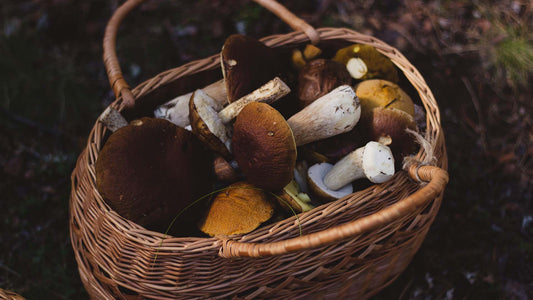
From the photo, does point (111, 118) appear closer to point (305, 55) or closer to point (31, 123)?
point (305, 55)

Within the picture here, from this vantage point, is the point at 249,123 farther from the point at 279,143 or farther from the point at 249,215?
the point at 249,215

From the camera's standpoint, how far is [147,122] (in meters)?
1.69

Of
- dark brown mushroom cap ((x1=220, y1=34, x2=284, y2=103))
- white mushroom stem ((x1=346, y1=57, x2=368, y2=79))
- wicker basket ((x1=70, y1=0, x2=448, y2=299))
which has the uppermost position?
dark brown mushroom cap ((x1=220, y1=34, x2=284, y2=103))

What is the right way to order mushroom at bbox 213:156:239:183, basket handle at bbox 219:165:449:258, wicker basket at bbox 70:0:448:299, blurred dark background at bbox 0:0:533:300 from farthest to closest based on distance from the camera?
blurred dark background at bbox 0:0:533:300, mushroom at bbox 213:156:239:183, wicker basket at bbox 70:0:448:299, basket handle at bbox 219:165:449:258

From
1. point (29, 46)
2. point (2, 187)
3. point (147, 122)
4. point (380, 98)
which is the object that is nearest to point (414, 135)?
point (380, 98)

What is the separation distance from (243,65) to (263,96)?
0.63 feet

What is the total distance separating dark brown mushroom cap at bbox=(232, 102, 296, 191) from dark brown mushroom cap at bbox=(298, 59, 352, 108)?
1.33 ft

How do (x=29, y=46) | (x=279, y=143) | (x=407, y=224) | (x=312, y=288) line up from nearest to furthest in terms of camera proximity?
(x=279, y=143), (x=312, y=288), (x=407, y=224), (x=29, y=46)

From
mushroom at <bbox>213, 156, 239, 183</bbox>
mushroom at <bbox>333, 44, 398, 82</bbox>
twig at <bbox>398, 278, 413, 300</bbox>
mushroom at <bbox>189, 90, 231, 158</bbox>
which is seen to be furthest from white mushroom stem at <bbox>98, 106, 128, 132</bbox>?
twig at <bbox>398, 278, 413, 300</bbox>

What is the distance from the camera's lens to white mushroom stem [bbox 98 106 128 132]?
1.85 metres

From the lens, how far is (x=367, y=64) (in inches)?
81.6

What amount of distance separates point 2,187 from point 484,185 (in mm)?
3353

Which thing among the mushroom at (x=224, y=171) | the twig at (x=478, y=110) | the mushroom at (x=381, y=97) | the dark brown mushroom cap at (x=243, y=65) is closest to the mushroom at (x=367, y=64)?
the mushroom at (x=381, y=97)

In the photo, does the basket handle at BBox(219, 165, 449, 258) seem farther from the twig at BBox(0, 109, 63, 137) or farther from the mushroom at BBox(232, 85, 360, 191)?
the twig at BBox(0, 109, 63, 137)
